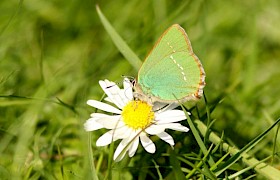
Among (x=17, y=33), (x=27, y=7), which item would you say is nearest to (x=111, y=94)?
(x=17, y=33)

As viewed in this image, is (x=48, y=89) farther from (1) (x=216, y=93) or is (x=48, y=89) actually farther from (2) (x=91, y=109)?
(1) (x=216, y=93)

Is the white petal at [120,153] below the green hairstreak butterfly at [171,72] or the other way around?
below

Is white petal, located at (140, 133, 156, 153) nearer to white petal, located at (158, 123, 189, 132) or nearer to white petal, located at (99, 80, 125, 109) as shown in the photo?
white petal, located at (158, 123, 189, 132)

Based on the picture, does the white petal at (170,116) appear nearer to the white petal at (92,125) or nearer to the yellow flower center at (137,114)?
the yellow flower center at (137,114)

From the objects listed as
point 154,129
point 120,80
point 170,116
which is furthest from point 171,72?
point 120,80

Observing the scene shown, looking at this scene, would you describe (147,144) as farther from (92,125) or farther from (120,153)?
(92,125)

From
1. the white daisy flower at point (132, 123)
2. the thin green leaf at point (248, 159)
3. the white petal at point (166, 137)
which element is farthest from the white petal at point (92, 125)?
the thin green leaf at point (248, 159)
